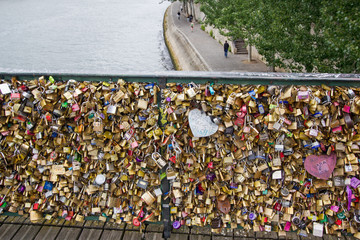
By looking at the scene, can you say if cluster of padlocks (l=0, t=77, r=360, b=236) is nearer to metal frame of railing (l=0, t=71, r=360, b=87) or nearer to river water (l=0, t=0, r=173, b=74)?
metal frame of railing (l=0, t=71, r=360, b=87)

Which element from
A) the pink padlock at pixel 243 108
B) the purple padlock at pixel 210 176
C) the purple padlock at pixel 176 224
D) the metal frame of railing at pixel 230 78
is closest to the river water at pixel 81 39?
the metal frame of railing at pixel 230 78

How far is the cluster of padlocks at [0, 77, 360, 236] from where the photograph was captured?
2893 millimetres

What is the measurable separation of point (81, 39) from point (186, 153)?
3812 centimetres

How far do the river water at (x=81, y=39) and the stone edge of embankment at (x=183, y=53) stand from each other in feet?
3.71

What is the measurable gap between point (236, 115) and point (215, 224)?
4.53ft

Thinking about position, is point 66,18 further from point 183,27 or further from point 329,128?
point 329,128

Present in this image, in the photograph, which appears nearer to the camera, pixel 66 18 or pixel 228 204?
pixel 228 204

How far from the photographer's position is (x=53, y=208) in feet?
11.5

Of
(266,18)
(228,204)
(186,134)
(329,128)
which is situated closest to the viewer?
(329,128)

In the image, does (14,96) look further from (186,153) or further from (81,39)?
(81,39)

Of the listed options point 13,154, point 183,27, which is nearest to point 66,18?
point 183,27

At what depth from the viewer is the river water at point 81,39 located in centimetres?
2859

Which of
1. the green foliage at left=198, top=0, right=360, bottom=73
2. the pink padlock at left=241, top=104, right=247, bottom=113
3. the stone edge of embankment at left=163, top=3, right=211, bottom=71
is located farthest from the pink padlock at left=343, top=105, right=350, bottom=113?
the stone edge of embankment at left=163, top=3, right=211, bottom=71

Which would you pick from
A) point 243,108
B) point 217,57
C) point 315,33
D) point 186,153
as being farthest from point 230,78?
point 217,57
